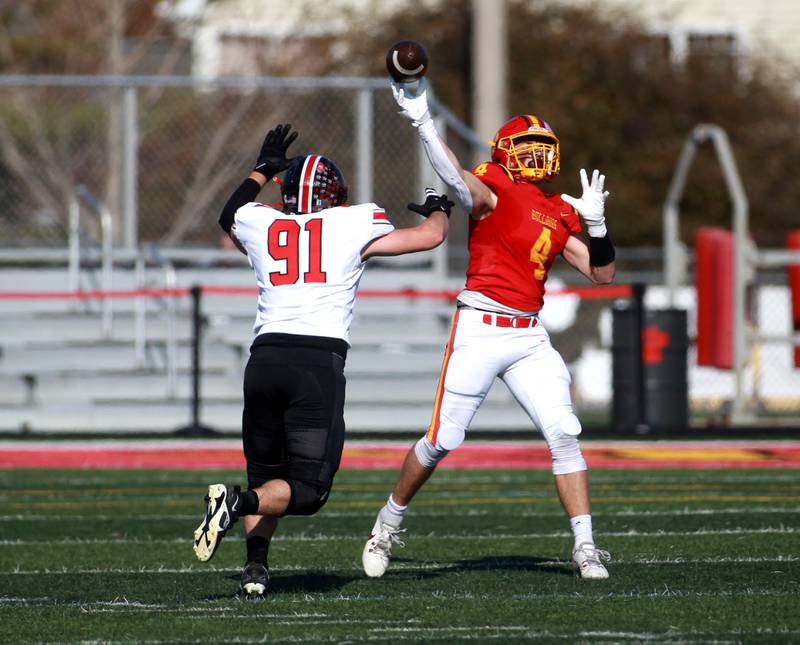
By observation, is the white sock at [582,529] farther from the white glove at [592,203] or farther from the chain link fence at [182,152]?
the chain link fence at [182,152]

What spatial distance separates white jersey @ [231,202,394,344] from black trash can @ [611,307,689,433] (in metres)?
8.87

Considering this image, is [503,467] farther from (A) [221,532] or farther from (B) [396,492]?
(A) [221,532]

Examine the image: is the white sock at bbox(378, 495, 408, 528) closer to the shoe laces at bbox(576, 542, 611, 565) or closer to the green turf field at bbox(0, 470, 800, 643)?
the green turf field at bbox(0, 470, 800, 643)

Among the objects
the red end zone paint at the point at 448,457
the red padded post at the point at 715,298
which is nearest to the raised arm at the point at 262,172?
the red end zone paint at the point at 448,457

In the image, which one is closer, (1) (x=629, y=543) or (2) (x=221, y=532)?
(2) (x=221, y=532)

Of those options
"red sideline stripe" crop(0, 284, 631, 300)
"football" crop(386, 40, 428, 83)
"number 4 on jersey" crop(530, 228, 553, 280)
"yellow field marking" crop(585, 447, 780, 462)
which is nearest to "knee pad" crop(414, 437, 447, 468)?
"number 4 on jersey" crop(530, 228, 553, 280)

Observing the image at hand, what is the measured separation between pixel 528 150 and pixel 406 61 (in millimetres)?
856

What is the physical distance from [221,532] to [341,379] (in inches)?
32.2

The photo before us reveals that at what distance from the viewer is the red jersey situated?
7.11m

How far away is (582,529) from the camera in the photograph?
271 inches

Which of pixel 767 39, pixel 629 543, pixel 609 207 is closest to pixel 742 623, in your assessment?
pixel 629 543

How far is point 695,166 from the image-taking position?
86.7 feet

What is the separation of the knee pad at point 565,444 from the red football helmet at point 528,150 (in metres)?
1.08

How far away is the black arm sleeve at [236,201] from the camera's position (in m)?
→ 6.71
